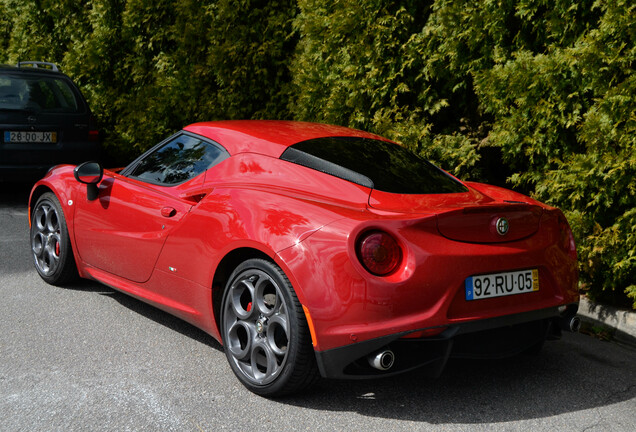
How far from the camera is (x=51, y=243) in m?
5.50

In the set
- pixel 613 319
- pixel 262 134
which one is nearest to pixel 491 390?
pixel 613 319

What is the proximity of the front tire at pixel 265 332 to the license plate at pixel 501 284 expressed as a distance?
0.79 meters

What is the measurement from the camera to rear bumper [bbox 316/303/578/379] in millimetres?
3227

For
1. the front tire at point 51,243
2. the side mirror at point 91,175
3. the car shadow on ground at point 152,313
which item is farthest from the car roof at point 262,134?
the front tire at point 51,243

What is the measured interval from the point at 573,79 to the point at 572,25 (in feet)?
1.30

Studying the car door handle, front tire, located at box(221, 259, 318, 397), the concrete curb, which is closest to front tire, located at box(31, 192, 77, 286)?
the car door handle

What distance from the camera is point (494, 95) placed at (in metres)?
5.77

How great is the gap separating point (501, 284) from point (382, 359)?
0.69 meters

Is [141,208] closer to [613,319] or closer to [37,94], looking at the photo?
[613,319]

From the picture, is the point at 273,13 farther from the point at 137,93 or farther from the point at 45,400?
the point at 45,400

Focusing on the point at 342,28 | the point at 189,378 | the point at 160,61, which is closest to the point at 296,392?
the point at 189,378

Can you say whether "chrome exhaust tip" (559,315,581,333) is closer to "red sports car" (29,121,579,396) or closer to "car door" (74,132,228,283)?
"red sports car" (29,121,579,396)

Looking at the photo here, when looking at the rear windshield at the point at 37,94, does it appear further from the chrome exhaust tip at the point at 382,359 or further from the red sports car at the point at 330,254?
the chrome exhaust tip at the point at 382,359

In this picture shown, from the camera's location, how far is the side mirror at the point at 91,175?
16.2ft
